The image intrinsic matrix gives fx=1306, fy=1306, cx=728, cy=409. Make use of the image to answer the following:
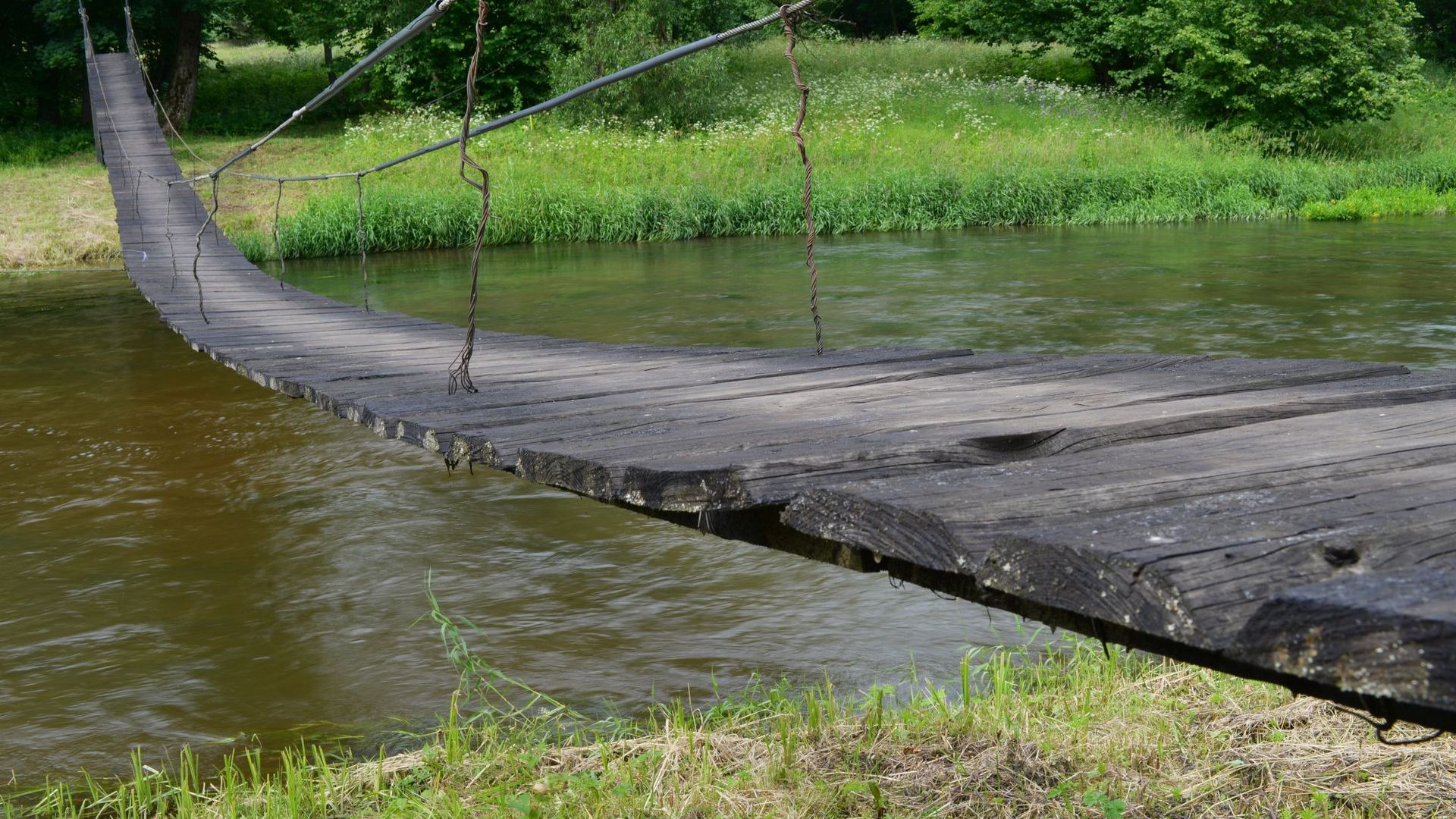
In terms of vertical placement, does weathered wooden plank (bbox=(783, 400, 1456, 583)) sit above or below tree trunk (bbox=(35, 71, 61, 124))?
below

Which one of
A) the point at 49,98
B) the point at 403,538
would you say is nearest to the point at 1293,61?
the point at 403,538

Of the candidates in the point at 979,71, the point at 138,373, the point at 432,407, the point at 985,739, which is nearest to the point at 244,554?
the point at 432,407

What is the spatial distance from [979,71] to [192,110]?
573 inches

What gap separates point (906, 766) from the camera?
2652 millimetres

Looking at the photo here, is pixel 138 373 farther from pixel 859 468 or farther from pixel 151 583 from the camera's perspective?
pixel 859 468

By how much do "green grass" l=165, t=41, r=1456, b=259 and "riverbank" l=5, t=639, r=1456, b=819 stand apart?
12.3 m

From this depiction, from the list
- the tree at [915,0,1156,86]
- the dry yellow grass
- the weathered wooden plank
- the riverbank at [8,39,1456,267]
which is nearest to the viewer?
the weathered wooden plank

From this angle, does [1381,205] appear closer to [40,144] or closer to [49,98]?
[40,144]

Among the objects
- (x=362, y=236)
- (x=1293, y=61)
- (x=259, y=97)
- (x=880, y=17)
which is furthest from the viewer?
(x=880, y=17)

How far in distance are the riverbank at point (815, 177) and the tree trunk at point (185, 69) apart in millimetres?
1085

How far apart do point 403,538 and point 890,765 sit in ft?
9.63

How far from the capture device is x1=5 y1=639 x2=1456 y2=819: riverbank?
2.46 m

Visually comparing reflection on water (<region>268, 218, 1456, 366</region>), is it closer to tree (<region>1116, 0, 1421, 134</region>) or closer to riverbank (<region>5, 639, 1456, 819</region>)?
riverbank (<region>5, 639, 1456, 819</region>)

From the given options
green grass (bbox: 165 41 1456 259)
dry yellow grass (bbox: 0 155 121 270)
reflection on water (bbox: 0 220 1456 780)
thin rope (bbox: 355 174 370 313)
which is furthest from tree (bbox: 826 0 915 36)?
reflection on water (bbox: 0 220 1456 780)
